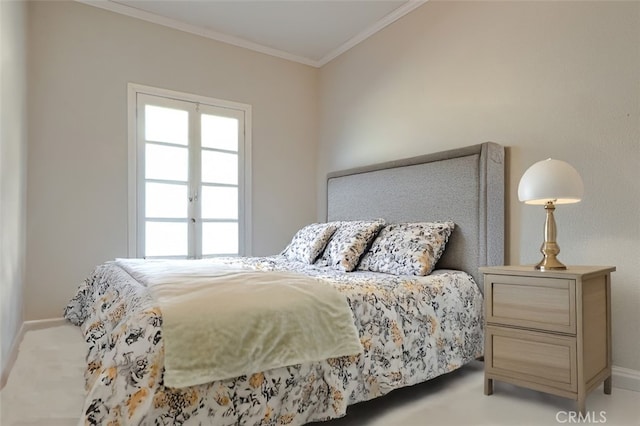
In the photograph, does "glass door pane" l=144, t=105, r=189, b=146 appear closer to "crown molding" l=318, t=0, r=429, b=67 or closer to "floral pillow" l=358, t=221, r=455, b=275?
"crown molding" l=318, t=0, r=429, b=67

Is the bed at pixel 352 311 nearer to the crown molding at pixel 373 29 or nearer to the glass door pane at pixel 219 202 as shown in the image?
A: the glass door pane at pixel 219 202

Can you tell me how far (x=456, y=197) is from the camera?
2730 mm

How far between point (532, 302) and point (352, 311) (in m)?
0.90

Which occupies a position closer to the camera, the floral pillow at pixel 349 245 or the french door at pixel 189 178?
the floral pillow at pixel 349 245

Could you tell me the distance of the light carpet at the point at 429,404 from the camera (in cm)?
176

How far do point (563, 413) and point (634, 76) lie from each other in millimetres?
1789

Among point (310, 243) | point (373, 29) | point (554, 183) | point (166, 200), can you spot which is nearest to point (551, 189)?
point (554, 183)

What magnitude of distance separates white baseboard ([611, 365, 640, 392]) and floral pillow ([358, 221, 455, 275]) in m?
1.10

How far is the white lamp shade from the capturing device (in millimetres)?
1904

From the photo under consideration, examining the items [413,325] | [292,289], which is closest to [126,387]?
[292,289]

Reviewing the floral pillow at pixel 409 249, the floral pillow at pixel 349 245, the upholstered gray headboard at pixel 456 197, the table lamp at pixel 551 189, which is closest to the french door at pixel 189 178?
the floral pillow at pixel 349 245

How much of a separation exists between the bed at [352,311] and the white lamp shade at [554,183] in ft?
1.84

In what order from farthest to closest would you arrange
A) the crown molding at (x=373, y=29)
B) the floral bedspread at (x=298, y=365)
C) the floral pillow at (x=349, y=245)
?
the crown molding at (x=373, y=29)
the floral pillow at (x=349, y=245)
the floral bedspread at (x=298, y=365)

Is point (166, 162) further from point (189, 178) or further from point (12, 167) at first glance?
point (12, 167)
